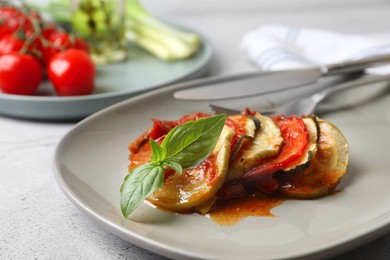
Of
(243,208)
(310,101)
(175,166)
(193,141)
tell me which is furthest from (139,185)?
(310,101)

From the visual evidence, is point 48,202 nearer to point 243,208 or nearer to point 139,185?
point 139,185

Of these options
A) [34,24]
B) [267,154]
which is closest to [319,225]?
[267,154]

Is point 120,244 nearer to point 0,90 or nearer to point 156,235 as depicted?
point 156,235

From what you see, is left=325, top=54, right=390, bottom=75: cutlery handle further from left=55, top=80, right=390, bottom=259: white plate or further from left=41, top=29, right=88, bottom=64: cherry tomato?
left=41, top=29, right=88, bottom=64: cherry tomato

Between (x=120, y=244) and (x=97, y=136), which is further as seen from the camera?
(x=97, y=136)

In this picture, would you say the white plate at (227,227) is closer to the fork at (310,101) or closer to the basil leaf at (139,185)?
the basil leaf at (139,185)

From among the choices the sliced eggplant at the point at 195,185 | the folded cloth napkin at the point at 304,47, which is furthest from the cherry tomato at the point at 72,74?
the sliced eggplant at the point at 195,185

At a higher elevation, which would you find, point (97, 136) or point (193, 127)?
point (193, 127)
